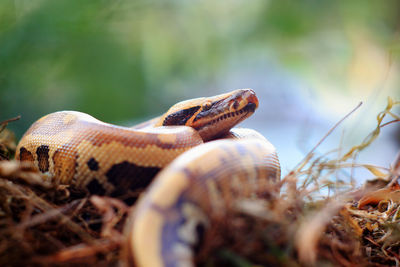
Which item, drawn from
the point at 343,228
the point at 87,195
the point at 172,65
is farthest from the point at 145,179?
the point at 172,65

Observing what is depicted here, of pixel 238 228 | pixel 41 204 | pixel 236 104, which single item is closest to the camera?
pixel 238 228

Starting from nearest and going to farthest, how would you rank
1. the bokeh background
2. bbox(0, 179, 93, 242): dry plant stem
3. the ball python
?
the ball python, bbox(0, 179, 93, 242): dry plant stem, the bokeh background

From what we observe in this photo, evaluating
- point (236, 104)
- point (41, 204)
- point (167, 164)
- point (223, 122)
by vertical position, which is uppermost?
point (236, 104)

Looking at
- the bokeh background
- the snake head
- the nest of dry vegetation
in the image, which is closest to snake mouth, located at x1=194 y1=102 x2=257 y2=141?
the snake head

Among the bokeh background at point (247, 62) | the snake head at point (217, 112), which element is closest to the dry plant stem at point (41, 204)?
the snake head at point (217, 112)

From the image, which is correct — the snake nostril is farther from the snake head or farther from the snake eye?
the snake eye

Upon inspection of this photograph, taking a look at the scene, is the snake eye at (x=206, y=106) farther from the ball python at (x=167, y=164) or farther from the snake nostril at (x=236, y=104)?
the snake nostril at (x=236, y=104)

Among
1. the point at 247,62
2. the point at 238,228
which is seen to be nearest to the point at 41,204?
the point at 238,228

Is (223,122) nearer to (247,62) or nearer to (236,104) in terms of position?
(236,104)
